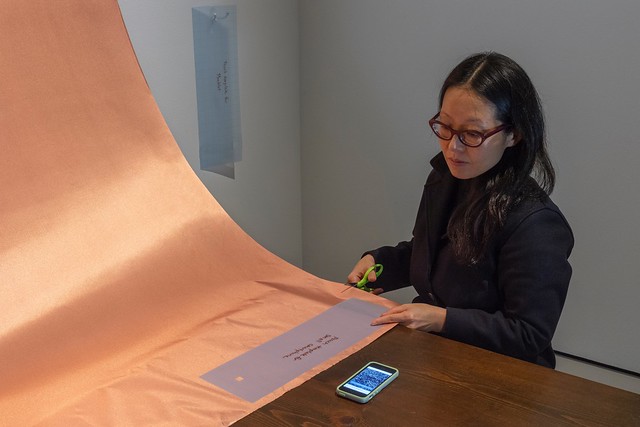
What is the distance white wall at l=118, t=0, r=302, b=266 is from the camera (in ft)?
6.79

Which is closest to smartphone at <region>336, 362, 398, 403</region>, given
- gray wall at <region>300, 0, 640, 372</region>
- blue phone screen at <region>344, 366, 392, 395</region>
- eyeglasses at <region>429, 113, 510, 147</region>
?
blue phone screen at <region>344, 366, 392, 395</region>

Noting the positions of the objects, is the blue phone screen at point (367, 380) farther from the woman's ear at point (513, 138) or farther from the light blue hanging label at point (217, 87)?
the light blue hanging label at point (217, 87)

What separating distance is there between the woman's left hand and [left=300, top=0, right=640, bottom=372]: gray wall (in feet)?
2.54

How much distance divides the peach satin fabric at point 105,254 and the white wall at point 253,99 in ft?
0.59

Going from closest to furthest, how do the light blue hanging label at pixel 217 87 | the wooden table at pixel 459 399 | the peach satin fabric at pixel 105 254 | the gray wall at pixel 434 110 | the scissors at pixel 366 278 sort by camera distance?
the wooden table at pixel 459 399 → the peach satin fabric at pixel 105 254 → the scissors at pixel 366 278 → the gray wall at pixel 434 110 → the light blue hanging label at pixel 217 87

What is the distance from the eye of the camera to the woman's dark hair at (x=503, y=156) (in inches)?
58.0

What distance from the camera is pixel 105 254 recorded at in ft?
5.70

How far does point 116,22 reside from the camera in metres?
1.88

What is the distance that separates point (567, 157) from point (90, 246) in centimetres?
119

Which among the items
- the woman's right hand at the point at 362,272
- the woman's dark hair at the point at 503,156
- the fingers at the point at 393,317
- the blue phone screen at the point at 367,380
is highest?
the woman's dark hair at the point at 503,156

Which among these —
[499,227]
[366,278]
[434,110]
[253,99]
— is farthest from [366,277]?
[253,99]

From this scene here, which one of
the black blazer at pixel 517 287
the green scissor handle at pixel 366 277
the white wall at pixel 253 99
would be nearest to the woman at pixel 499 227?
the black blazer at pixel 517 287

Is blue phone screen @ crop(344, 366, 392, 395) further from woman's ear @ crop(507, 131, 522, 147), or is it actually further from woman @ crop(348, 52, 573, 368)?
woman's ear @ crop(507, 131, 522, 147)

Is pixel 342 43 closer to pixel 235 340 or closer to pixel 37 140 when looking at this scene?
pixel 37 140
